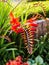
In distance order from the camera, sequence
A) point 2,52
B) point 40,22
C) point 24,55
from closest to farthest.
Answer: point 2,52
point 24,55
point 40,22

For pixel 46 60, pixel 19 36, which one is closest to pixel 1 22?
pixel 19 36

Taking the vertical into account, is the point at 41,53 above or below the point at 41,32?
below

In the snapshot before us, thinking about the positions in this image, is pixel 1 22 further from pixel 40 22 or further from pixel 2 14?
pixel 40 22

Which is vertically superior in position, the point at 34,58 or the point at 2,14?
the point at 2,14

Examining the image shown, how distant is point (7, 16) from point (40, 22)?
3.14 ft

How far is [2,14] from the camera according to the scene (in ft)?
12.3

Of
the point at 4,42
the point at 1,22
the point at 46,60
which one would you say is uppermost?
the point at 1,22

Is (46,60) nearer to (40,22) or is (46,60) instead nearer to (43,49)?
(43,49)

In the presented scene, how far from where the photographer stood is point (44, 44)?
4.01 meters

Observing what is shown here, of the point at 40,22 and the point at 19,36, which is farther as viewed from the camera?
the point at 40,22

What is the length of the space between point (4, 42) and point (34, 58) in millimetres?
496

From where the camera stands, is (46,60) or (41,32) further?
(41,32)

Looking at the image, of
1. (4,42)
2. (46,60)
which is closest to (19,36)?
(4,42)

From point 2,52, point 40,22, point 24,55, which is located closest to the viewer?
point 2,52
